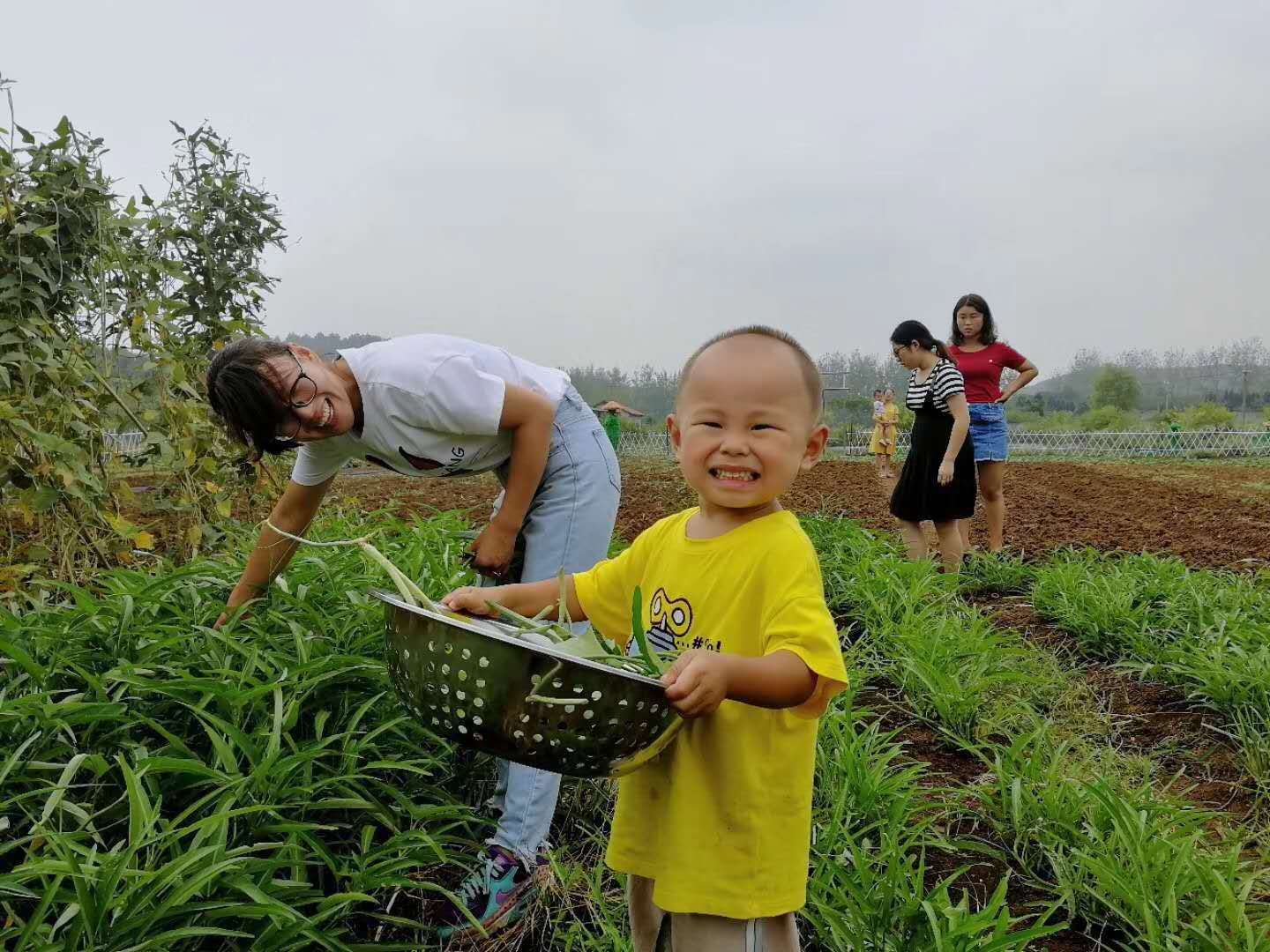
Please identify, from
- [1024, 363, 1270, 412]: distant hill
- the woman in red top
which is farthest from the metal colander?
[1024, 363, 1270, 412]: distant hill

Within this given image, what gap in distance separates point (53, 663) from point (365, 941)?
968 millimetres

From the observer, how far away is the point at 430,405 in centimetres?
184

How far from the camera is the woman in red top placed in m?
4.61

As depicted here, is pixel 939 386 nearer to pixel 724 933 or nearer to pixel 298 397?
pixel 298 397

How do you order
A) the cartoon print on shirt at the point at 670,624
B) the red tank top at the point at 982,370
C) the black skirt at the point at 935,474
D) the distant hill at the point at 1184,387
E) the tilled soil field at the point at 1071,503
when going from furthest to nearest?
the distant hill at the point at 1184,387 → the tilled soil field at the point at 1071,503 → the red tank top at the point at 982,370 → the black skirt at the point at 935,474 → the cartoon print on shirt at the point at 670,624

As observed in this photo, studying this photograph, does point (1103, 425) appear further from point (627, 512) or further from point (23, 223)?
point (23, 223)

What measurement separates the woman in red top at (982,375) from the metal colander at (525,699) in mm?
4036

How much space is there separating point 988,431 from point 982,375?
12.3 inches

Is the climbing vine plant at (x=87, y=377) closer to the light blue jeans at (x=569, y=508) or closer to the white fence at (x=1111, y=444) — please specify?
the light blue jeans at (x=569, y=508)

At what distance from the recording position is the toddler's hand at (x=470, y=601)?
48.2 inches

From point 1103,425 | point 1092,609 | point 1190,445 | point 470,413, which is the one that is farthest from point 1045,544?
point 1103,425

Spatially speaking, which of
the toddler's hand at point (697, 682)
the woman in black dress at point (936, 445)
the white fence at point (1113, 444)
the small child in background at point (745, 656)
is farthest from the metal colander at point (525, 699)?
the white fence at point (1113, 444)

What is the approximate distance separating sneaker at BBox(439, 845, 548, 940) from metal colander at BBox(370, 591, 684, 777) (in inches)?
32.6

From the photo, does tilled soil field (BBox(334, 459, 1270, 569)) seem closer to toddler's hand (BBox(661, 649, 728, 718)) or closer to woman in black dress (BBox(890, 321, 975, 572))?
woman in black dress (BBox(890, 321, 975, 572))
